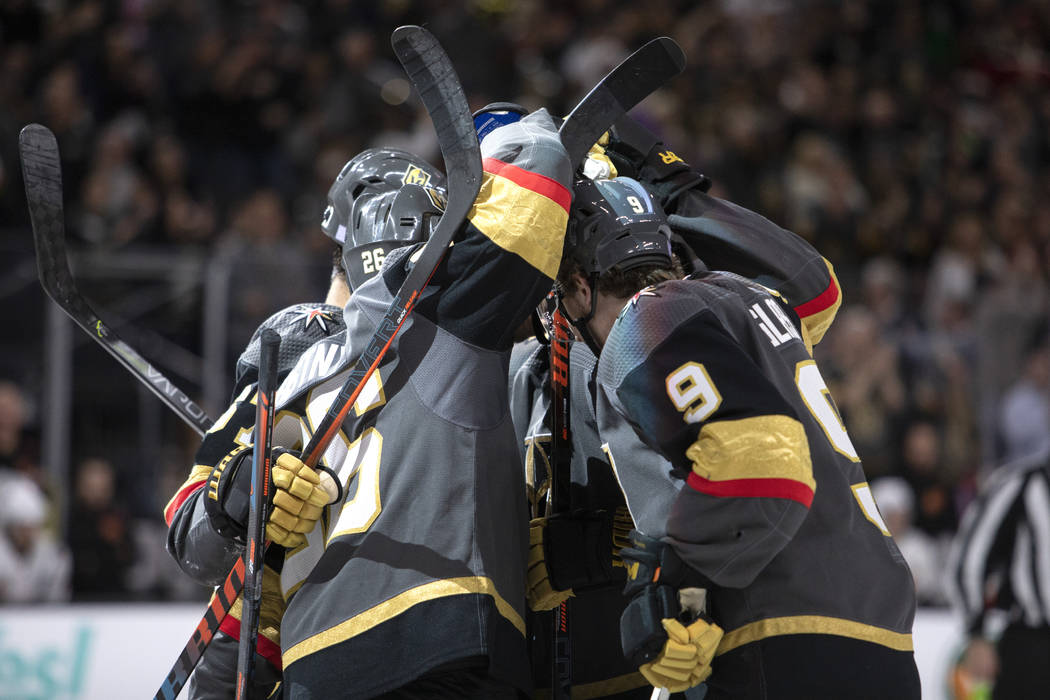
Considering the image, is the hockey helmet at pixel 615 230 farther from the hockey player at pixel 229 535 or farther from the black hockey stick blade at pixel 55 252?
the black hockey stick blade at pixel 55 252

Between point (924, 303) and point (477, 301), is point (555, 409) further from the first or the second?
point (924, 303)

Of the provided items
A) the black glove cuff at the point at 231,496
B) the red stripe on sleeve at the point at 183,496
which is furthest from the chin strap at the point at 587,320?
the red stripe on sleeve at the point at 183,496

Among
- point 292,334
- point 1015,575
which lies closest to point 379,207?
point 292,334

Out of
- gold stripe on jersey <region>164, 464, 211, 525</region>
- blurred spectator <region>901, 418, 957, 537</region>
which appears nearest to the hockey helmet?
gold stripe on jersey <region>164, 464, 211, 525</region>

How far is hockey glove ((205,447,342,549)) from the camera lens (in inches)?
80.3

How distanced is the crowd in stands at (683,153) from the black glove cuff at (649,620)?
3592mm

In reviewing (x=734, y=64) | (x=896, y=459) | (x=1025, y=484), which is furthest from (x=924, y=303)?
(x=734, y=64)

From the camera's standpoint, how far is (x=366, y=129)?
7078 millimetres

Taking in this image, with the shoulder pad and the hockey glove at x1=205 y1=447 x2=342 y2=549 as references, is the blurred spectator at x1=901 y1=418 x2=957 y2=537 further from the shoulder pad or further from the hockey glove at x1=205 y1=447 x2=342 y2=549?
the hockey glove at x1=205 y1=447 x2=342 y2=549

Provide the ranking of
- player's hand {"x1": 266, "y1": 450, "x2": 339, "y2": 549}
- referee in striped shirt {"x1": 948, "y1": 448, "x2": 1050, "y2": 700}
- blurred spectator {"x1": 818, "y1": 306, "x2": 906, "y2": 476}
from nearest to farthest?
player's hand {"x1": 266, "y1": 450, "x2": 339, "y2": 549} < referee in striped shirt {"x1": 948, "y1": 448, "x2": 1050, "y2": 700} < blurred spectator {"x1": 818, "y1": 306, "x2": 906, "y2": 476}

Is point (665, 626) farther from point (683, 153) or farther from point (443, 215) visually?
point (683, 153)

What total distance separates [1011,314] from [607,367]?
4669mm

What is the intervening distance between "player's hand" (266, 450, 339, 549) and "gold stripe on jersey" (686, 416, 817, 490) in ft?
1.99

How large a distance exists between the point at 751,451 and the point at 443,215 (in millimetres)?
639
